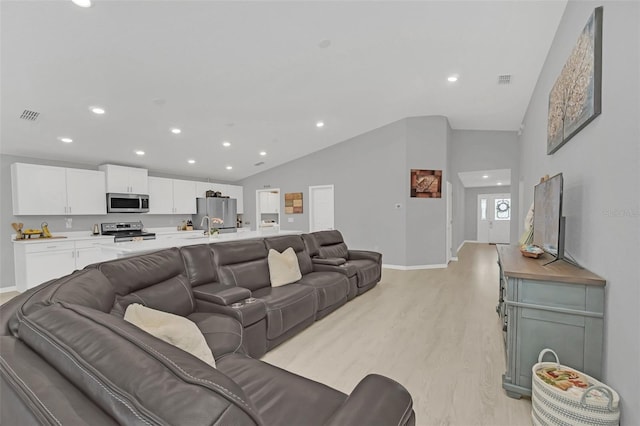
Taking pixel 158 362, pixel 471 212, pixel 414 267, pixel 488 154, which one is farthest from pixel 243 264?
pixel 471 212

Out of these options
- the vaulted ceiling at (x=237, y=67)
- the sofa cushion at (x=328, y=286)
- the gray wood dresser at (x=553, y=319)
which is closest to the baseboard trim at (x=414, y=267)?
the sofa cushion at (x=328, y=286)

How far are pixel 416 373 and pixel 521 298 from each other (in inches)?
38.3

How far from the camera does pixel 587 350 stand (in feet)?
5.71

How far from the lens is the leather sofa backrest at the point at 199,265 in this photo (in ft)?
8.49

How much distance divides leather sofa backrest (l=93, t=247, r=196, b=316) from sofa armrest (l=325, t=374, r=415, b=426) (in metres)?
1.46

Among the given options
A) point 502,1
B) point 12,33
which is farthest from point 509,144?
point 12,33

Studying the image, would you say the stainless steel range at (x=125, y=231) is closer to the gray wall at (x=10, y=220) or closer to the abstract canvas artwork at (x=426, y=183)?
the gray wall at (x=10, y=220)

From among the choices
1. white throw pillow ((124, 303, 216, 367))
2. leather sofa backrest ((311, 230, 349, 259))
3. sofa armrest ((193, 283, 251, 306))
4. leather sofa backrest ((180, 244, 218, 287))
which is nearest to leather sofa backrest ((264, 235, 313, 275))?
leather sofa backrest ((311, 230, 349, 259))

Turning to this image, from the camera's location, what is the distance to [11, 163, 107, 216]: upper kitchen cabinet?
453 centimetres

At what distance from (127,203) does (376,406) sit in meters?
6.15

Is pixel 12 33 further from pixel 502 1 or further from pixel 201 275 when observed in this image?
pixel 502 1

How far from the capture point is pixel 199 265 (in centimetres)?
266

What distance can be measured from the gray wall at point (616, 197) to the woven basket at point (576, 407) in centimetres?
8

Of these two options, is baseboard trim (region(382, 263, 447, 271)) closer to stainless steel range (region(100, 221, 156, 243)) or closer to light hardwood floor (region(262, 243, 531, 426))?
light hardwood floor (region(262, 243, 531, 426))
